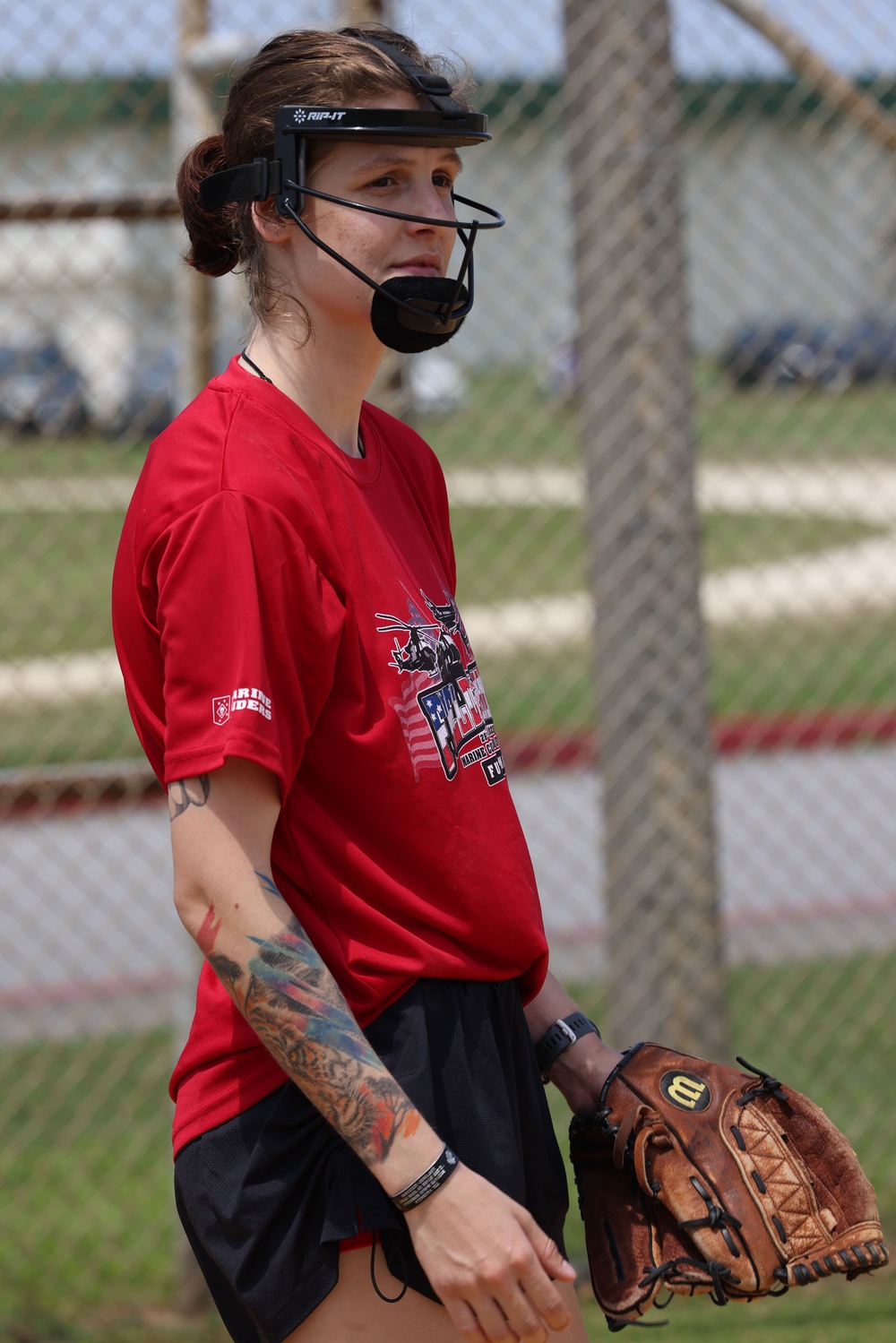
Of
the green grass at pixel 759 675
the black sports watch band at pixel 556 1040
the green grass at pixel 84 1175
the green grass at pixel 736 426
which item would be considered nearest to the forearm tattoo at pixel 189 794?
the black sports watch band at pixel 556 1040

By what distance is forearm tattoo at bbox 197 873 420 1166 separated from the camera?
151 cm

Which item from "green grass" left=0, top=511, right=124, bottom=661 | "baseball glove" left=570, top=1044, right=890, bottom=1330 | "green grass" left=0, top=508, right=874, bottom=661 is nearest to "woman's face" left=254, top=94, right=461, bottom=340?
"baseball glove" left=570, top=1044, right=890, bottom=1330

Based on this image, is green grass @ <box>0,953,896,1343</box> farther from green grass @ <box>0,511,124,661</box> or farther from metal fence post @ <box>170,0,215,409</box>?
green grass @ <box>0,511,124,661</box>

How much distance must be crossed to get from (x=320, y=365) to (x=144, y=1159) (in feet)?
10.2

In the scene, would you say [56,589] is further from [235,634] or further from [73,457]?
[235,634]

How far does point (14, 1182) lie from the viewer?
13.4 feet

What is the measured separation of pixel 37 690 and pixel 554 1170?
7898 mm

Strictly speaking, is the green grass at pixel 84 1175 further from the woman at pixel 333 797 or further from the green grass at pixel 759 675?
the green grass at pixel 759 675

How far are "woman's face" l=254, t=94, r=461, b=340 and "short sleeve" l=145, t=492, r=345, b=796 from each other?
33 centimetres

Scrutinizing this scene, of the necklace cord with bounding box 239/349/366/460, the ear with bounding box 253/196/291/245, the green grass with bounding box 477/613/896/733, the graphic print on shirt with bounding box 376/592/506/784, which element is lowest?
the green grass with bounding box 477/613/896/733

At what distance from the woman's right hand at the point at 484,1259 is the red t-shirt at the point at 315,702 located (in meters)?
0.24

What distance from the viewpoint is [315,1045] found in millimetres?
1516

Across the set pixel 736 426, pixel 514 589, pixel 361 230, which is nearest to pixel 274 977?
pixel 361 230

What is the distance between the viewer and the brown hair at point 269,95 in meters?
1.72
